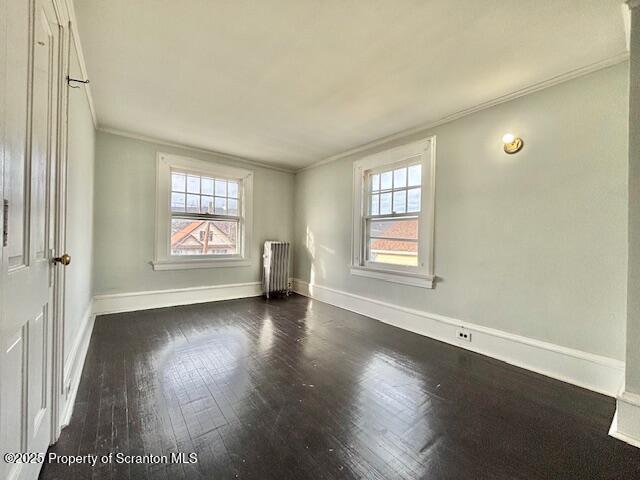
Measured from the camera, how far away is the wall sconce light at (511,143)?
2.39m

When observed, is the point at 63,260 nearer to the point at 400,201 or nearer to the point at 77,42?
the point at 77,42

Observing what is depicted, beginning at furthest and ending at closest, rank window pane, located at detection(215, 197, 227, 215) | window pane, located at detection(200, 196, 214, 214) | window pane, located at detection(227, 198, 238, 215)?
window pane, located at detection(227, 198, 238, 215) < window pane, located at detection(215, 197, 227, 215) < window pane, located at detection(200, 196, 214, 214)

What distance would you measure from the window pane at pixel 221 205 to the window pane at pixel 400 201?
269 centimetres

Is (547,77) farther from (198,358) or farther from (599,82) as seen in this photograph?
→ (198,358)

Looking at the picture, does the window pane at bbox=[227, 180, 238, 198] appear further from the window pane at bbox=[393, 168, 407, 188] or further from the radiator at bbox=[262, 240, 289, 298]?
the window pane at bbox=[393, 168, 407, 188]

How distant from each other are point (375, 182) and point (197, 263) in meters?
2.91

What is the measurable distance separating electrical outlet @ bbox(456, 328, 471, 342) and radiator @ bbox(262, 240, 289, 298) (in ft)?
9.47

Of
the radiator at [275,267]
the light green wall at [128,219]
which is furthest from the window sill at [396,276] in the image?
the light green wall at [128,219]

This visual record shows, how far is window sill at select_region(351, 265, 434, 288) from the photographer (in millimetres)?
3064

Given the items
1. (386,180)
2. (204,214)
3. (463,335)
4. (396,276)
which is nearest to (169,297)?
(204,214)

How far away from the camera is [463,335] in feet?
8.94

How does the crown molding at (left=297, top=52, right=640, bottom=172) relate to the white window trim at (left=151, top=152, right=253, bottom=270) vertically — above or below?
above

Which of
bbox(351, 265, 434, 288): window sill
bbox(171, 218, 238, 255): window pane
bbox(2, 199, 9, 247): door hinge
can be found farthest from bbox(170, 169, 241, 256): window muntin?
bbox(2, 199, 9, 247): door hinge

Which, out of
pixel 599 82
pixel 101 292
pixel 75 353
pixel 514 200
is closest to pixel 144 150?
pixel 101 292
